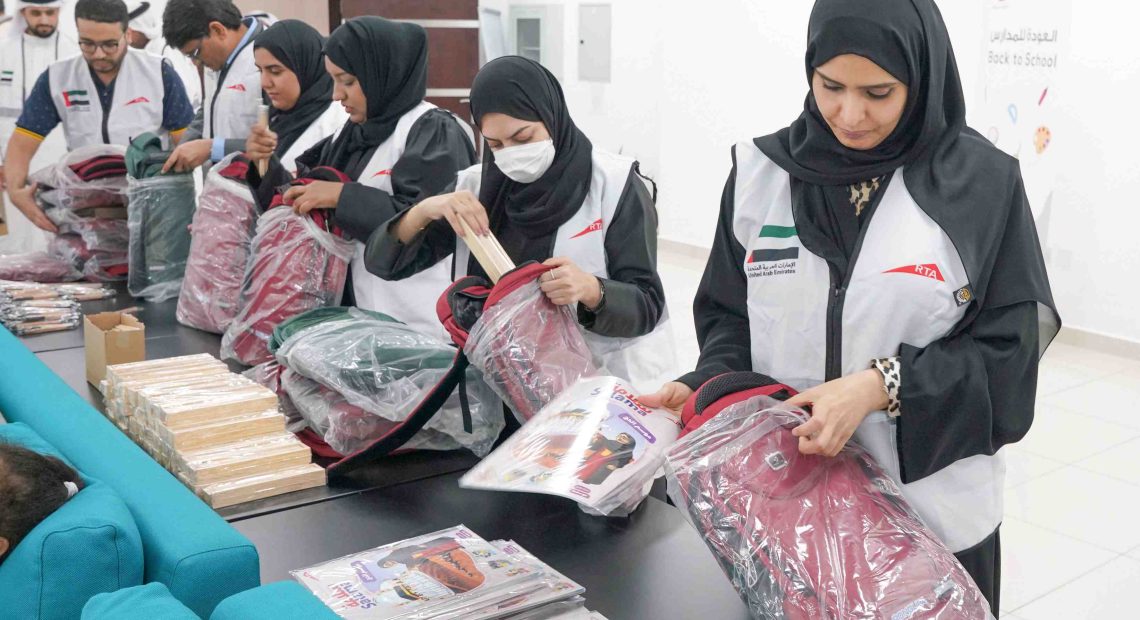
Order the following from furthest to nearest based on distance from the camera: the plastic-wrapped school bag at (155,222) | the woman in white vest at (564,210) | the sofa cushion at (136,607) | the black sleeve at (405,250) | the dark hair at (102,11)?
the dark hair at (102,11), the plastic-wrapped school bag at (155,222), the black sleeve at (405,250), the woman in white vest at (564,210), the sofa cushion at (136,607)

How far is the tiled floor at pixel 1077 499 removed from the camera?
296 centimetres

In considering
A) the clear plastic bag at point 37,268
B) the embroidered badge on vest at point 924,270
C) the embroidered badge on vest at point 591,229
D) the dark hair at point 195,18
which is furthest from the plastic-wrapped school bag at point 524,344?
the clear plastic bag at point 37,268

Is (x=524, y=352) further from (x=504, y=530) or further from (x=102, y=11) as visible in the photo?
(x=102, y=11)

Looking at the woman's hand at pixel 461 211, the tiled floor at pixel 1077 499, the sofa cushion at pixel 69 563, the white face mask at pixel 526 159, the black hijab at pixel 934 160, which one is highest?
the black hijab at pixel 934 160

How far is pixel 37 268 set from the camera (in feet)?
12.0

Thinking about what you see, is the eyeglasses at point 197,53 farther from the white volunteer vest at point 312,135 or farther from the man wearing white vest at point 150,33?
the man wearing white vest at point 150,33

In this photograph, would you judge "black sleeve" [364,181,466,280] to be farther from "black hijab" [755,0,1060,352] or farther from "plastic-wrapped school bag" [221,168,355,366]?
"black hijab" [755,0,1060,352]

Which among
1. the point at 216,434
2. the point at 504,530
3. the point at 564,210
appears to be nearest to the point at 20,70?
the point at 216,434

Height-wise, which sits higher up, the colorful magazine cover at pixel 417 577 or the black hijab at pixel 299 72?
the black hijab at pixel 299 72

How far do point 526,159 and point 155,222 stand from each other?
1.78m

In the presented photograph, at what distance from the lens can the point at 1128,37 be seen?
5.08 meters

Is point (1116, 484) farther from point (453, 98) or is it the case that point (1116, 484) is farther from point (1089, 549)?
point (453, 98)

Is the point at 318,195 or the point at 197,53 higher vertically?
the point at 197,53

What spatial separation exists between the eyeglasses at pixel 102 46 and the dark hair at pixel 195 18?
43cm
